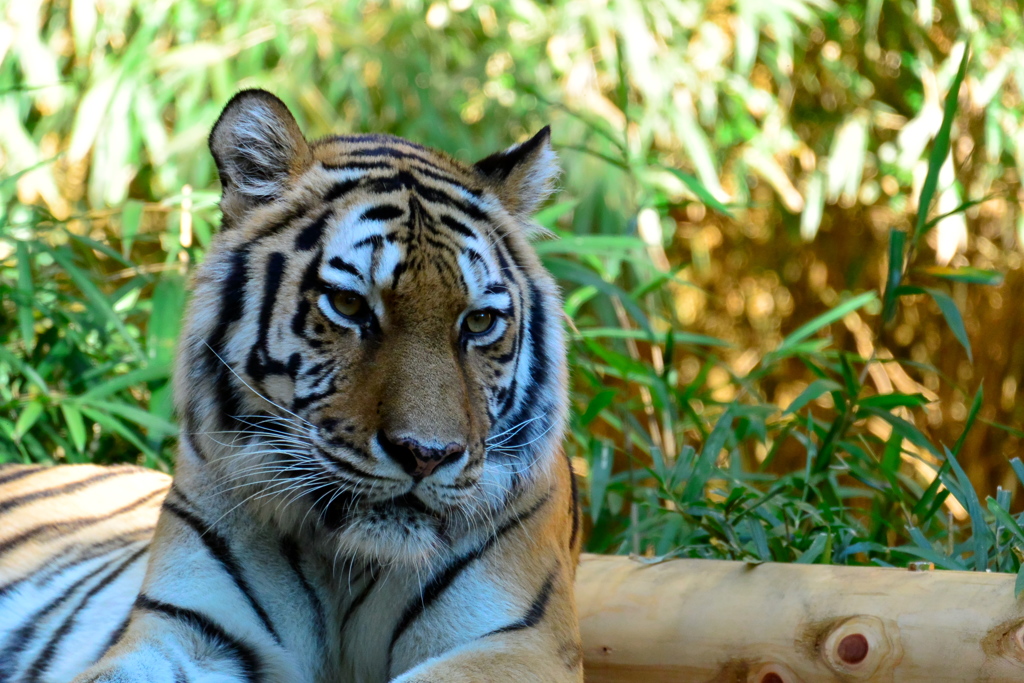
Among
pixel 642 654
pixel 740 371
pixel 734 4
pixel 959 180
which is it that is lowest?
pixel 740 371

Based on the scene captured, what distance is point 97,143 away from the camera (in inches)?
157

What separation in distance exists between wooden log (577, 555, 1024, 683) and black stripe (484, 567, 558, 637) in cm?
26

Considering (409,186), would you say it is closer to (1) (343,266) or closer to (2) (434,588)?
(1) (343,266)

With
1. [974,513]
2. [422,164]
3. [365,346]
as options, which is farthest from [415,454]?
[974,513]

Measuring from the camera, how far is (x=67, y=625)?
6.45 ft

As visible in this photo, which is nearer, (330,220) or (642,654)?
(330,220)

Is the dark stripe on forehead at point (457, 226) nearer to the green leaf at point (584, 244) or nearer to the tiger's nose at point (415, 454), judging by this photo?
the tiger's nose at point (415, 454)

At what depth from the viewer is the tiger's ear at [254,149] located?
1.60 m

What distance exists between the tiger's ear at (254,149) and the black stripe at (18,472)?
102cm

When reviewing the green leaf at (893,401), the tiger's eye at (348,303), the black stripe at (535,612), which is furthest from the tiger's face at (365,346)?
the green leaf at (893,401)

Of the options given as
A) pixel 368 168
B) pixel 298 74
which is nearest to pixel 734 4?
pixel 298 74

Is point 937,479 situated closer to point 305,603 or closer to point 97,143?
point 305,603

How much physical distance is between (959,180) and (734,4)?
1390mm

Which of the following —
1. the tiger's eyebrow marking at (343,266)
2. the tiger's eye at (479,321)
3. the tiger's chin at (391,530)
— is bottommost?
the tiger's chin at (391,530)
